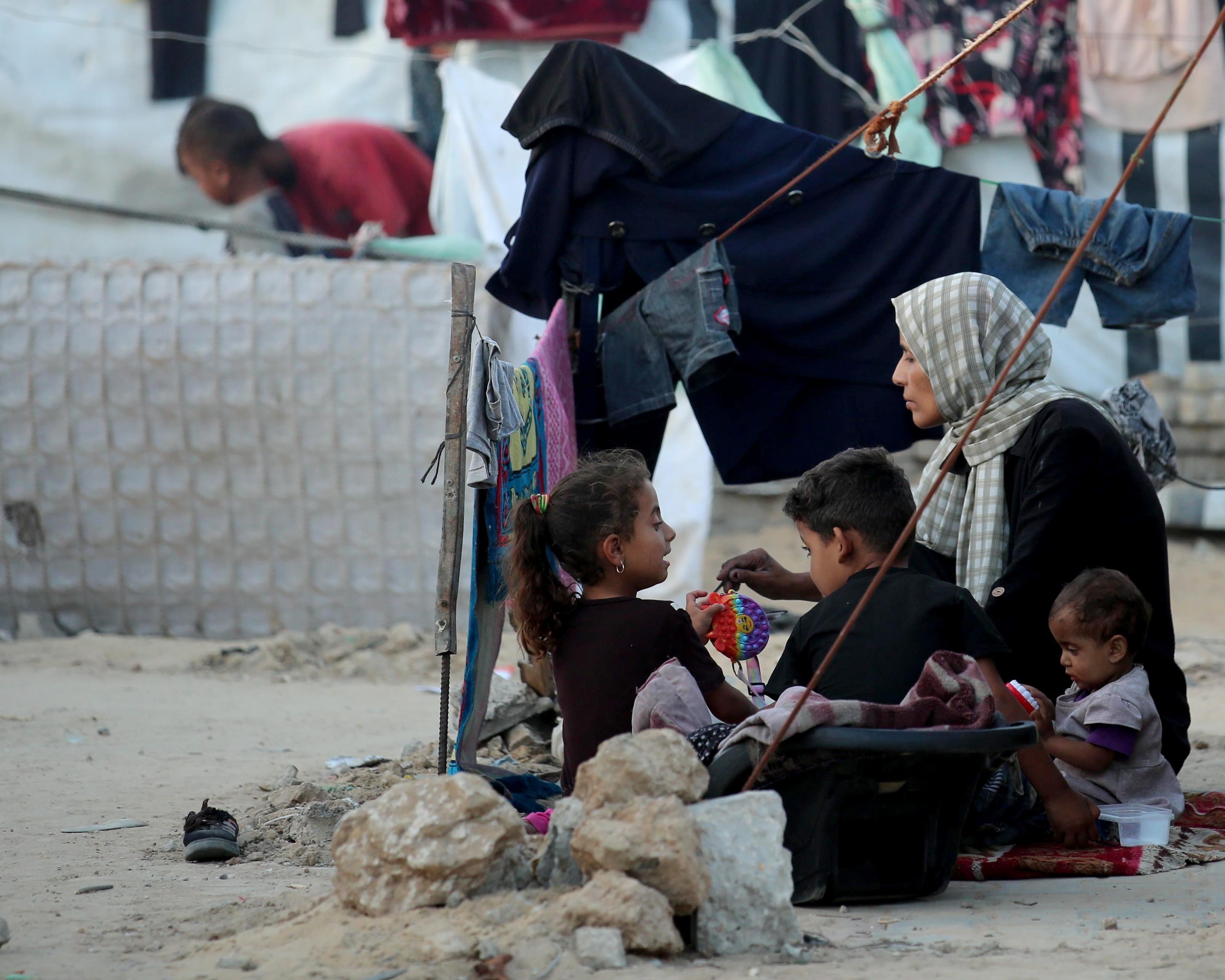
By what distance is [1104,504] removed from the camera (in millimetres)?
3143

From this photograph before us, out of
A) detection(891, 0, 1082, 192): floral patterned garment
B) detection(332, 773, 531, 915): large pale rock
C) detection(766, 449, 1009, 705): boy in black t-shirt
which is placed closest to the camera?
detection(332, 773, 531, 915): large pale rock

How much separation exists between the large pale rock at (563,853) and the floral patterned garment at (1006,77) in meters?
6.46

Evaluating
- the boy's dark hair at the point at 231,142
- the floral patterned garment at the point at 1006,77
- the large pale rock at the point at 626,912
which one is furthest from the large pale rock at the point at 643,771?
the boy's dark hair at the point at 231,142

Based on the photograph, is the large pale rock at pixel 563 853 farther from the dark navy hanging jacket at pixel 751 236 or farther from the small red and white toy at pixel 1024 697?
the dark navy hanging jacket at pixel 751 236

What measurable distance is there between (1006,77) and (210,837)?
6.60 m

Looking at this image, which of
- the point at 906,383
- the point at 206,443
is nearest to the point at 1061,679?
the point at 906,383

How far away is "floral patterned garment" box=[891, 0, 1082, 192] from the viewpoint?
25.3 feet

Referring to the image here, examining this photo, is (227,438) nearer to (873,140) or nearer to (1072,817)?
(873,140)

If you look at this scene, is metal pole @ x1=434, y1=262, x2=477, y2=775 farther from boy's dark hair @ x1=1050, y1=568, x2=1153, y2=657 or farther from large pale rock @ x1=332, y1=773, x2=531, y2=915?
boy's dark hair @ x1=1050, y1=568, x2=1153, y2=657

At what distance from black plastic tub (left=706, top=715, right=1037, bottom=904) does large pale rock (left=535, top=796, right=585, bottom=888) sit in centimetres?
31

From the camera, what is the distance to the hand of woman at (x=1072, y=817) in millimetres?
2898

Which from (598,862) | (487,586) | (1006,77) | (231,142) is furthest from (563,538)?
(231,142)

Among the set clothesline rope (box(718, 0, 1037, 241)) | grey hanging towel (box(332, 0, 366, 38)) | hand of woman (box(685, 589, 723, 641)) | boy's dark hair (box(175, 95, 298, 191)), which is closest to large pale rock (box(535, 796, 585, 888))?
hand of woman (box(685, 589, 723, 641))

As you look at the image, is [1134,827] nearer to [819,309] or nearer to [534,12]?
[819,309]
